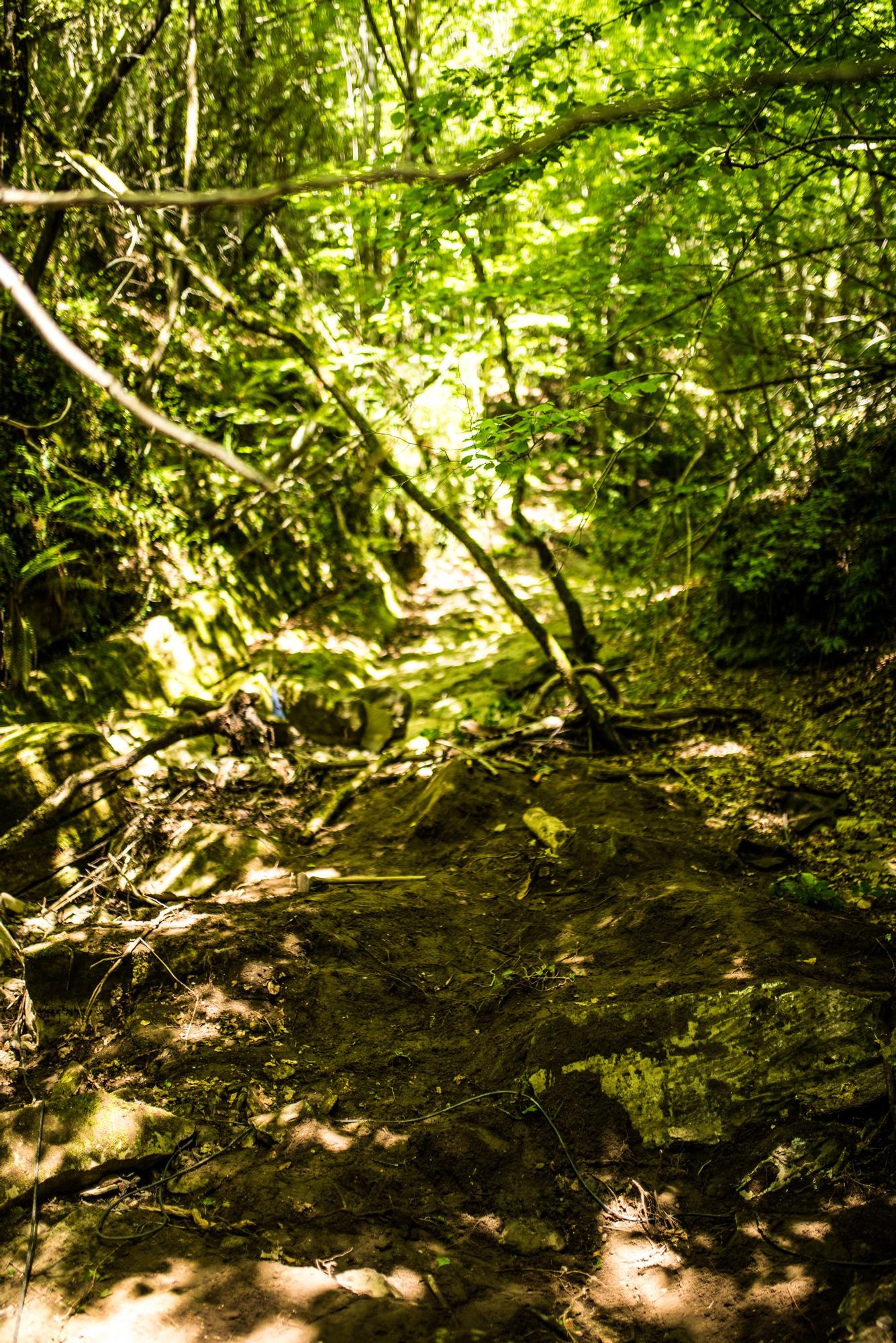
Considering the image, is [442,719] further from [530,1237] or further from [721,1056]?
[530,1237]

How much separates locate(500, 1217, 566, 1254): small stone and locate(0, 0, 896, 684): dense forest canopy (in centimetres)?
301

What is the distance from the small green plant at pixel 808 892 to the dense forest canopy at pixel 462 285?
253 cm

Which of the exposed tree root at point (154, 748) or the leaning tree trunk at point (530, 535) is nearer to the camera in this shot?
the exposed tree root at point (154, 748)

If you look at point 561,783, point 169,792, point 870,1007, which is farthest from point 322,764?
point 870,1007

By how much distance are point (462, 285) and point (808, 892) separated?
19.5 ft

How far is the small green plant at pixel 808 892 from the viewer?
4.21 meters

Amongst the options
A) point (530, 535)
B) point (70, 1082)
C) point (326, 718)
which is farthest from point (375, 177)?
point (326, 718)

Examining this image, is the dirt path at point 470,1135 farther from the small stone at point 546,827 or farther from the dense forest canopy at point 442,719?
the small stone at point 546,827

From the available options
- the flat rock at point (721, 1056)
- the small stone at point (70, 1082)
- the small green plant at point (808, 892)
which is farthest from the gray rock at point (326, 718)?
the flat rock at point (721, 1056)

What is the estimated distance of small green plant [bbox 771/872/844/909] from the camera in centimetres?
421

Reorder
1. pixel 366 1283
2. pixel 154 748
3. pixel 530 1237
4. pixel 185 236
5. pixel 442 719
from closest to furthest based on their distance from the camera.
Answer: pixel 366 1283 → pixel 530 1237 → pixel 154 748 → pixel 185 236 → pixel 442 719

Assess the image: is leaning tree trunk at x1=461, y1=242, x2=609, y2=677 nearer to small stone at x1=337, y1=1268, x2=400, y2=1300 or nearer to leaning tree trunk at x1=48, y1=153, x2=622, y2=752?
leaning tree trunk at x1=48, y1=153, x2=622, y2=752

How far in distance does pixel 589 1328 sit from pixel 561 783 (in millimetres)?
4419

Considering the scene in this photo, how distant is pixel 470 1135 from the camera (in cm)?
291
